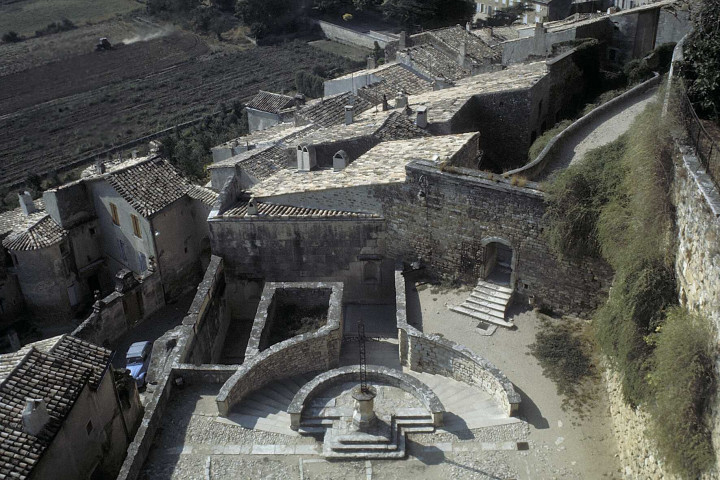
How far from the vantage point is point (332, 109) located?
29.5 metres

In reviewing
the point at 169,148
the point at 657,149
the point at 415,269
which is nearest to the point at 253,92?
the point at 169,148

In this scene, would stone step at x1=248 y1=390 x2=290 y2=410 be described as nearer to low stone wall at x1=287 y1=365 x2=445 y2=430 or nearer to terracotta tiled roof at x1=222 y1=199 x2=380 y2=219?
low stone wall at x1=287 y1=365 x2=445 y2=430

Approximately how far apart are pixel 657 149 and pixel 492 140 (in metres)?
12.3

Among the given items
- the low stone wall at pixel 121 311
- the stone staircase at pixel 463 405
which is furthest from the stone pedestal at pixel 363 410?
the low stone wall at pixel 121 311

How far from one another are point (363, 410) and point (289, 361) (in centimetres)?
352

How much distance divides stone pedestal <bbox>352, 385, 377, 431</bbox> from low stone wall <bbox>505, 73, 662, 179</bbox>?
320 inches

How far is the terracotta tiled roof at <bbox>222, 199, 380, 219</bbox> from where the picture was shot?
69.6ft

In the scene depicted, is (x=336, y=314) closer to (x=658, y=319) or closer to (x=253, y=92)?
(x=658, y=319)

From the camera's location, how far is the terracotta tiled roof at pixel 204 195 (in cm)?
2617

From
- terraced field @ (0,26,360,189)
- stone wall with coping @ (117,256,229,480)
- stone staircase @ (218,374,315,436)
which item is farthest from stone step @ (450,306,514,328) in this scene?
terraced field @ (0,26,360,189)

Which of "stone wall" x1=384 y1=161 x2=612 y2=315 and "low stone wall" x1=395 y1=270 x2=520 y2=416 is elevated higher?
"stone wall" x1=384 y1=161 x2=612 y2=315

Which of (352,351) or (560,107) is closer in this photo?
(352,351)

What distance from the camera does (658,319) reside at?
1317cm

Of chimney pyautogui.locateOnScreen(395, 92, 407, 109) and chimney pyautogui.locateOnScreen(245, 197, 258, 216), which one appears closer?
chimney pyautogui.locateOnScreen(245, 197, 258, 216)
